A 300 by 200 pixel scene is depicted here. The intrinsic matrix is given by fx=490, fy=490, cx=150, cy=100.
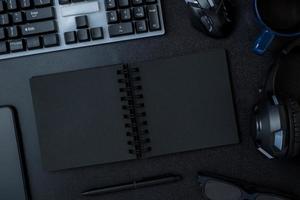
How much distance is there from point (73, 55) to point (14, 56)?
0.28ft

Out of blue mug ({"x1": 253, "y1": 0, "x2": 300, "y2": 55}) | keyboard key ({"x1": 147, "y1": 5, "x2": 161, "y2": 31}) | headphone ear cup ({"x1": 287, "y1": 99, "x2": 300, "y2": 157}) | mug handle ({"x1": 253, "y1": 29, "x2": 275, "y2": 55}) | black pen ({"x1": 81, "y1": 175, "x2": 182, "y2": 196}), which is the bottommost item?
black pen ({"x1": 81, "y1": 175, "x2": 182, "y2": 196})

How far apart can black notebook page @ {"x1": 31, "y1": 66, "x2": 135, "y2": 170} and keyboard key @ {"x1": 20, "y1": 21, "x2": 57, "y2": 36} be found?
0.07 metres

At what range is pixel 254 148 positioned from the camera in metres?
0.72

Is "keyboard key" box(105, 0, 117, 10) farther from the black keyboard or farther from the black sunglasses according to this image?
the black sunglasses

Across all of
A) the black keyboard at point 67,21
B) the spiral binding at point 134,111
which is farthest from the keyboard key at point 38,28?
the spiral binding at point 134,111

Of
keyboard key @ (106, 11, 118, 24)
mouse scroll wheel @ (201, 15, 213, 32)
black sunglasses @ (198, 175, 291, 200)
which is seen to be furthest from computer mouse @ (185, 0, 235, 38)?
black sunglasses @ (198, 175, 291, 200)

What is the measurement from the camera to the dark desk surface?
0.72 meters

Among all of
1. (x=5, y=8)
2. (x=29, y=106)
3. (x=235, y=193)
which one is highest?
(x=5, y=8)

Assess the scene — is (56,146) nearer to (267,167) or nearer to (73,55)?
(73,55)

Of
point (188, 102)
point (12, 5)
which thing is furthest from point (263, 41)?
point (12, 5)

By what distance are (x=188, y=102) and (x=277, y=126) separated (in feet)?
0.45

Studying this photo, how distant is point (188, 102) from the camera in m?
0.71

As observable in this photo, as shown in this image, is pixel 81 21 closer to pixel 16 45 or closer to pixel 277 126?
pixel 16 45

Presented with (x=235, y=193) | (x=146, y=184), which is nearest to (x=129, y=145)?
(x=146, y=184)
